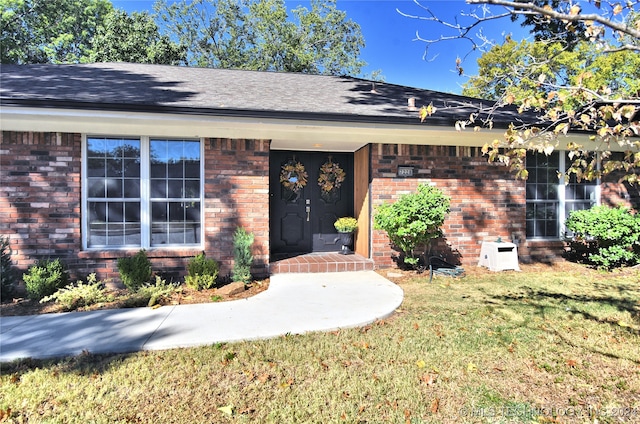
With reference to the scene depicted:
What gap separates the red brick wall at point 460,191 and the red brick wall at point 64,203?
2.80 metres

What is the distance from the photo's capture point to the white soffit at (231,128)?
4.81 metres

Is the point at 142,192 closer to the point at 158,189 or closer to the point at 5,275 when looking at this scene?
the point at 158,189

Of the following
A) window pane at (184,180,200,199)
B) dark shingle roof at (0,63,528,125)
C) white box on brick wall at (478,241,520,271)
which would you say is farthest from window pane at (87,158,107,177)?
white box on brick wall at (478,241,520,271)

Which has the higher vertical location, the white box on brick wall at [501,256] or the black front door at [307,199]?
the black front door at [307,199]

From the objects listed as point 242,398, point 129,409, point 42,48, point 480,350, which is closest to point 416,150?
point 480,350

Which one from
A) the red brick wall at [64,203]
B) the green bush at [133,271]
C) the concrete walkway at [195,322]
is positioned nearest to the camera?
the concrete walkway at [195,322]

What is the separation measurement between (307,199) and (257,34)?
19.9m

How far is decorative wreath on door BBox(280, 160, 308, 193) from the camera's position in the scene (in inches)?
298

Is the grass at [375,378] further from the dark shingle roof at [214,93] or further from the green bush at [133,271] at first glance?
the dark shingle roof at [214,93]

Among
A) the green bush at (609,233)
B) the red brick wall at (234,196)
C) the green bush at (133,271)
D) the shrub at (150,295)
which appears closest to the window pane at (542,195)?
the green bush at (609,233)

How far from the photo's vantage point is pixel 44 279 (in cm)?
484

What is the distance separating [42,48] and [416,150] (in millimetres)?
24199

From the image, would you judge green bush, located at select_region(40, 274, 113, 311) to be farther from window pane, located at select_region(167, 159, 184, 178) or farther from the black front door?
the black front door

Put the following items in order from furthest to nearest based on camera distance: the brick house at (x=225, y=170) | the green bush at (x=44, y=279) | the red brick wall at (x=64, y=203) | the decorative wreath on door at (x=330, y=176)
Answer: the decorative wreath on door at (x=330, y=176)
the red brick wall at (x=64, y=203)
the brick house at (x=225, y=170)
the green bush at (x=44, y=279)
